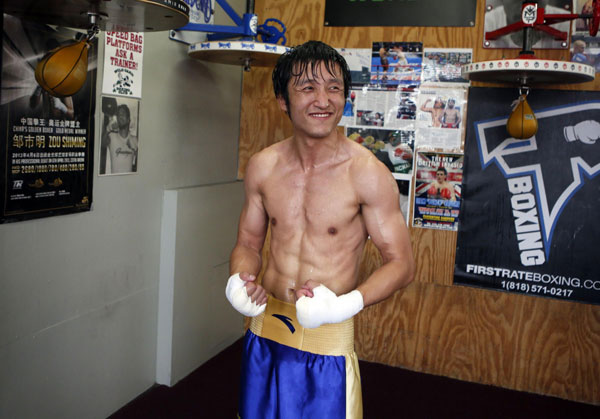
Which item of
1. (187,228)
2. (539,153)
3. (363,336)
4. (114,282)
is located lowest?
(363,336)

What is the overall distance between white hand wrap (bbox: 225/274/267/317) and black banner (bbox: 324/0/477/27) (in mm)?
2316

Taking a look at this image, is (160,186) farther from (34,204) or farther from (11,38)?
(11,38)

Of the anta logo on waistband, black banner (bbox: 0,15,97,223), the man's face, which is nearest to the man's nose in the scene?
the man's face

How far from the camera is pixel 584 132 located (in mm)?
3143

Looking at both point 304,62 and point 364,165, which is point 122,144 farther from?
point 364,165

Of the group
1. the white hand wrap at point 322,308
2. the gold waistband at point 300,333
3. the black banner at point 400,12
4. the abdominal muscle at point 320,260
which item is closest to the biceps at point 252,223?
the abdominal muscle at point 320,260

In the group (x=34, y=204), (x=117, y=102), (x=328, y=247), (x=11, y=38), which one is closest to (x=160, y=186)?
(x=117, y=102)

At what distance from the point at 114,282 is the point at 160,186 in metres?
0.58

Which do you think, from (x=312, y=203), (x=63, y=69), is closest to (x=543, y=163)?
(x=312, y=203)

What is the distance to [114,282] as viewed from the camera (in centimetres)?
267

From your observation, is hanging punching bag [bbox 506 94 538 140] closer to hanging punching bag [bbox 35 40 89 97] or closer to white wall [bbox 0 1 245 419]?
white wall [bbox 0 1 245 419]

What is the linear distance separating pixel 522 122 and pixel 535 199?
52cm

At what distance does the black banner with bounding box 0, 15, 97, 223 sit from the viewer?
1976mm

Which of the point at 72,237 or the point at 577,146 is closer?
the point at 72,237
